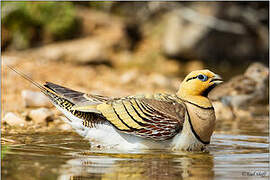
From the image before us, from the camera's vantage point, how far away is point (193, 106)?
644cm

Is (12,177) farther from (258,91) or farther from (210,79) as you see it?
(258,91)

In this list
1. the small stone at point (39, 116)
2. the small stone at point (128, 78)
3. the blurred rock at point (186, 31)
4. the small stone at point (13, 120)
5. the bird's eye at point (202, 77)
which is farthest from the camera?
the blurred rock at point (186, 31)

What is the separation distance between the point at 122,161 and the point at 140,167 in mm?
375

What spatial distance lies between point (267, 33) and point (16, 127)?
12.2m

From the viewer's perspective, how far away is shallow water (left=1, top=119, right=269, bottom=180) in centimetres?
475

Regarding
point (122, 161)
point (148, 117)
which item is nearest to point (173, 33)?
point (148, 117)

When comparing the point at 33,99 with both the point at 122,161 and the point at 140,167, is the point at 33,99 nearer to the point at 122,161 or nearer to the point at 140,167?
the point at 122,161

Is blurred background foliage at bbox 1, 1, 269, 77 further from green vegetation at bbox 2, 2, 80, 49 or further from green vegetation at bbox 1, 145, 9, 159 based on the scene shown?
green vegetation at bbox 1, 145, 9, 159

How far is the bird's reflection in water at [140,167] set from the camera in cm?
471

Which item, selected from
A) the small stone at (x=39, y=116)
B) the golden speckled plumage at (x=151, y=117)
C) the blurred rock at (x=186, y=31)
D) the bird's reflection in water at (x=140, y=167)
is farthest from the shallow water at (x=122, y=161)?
the blurred rock at (x=186, y=31)

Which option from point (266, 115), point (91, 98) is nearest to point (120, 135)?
point (91, 98)

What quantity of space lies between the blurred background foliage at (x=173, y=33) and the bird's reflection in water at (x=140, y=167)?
11436 millimetres

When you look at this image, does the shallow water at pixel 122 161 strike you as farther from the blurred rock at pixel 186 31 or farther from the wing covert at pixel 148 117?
the blurred rock at pixel 186 31

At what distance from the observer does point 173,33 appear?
17969 millimetres
